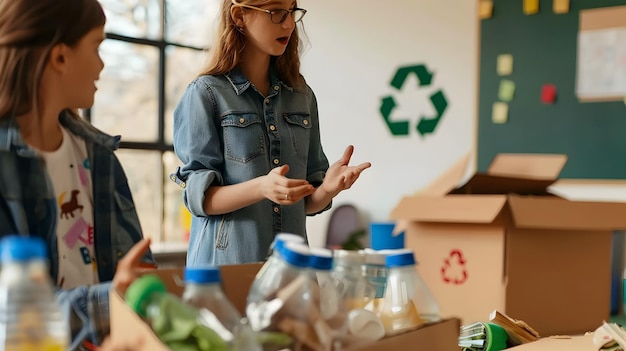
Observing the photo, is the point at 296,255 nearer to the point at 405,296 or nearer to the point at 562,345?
the point at 405,296

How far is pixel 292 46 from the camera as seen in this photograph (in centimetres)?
Answer: 182

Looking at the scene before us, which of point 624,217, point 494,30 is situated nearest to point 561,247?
point 624,217

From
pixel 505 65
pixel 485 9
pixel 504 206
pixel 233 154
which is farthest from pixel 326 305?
pixel 485 9

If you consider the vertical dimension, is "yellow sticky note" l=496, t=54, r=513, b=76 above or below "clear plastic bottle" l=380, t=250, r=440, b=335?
above

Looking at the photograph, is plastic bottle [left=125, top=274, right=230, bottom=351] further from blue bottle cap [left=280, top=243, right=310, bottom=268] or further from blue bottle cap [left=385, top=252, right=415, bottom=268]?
blue bottle cap [left=385, top=252, right=415, bottom=268]

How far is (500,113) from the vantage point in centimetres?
377

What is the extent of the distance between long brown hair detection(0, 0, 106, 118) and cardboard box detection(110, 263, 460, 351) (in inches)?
13.6

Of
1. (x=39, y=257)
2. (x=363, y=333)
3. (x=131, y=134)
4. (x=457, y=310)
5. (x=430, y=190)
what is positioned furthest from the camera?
(x=131, y=134)

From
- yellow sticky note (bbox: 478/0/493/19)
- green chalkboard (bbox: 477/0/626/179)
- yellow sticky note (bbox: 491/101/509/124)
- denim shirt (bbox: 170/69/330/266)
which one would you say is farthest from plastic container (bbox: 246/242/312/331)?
yellow sticky note (bbox: 478/0/493/19)

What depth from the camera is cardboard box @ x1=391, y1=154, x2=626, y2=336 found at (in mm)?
2350

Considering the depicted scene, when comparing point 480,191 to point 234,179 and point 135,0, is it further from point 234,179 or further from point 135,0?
point 135,0

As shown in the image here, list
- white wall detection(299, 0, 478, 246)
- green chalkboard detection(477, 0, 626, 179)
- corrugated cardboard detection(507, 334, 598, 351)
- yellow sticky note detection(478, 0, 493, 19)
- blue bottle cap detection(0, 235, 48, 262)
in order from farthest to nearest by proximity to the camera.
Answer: white wall detection(299, 0, 478, 246), yellow sticky note detection(478, 0, 493, 19), green chalkboard detection(477, 0, 626, 179), corrugated cardboard detection(507, 334, 598, 351), blue bottle cap detection(0, 235, 48, 262)

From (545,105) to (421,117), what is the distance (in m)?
0.68

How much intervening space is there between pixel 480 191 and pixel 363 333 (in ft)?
5.80
